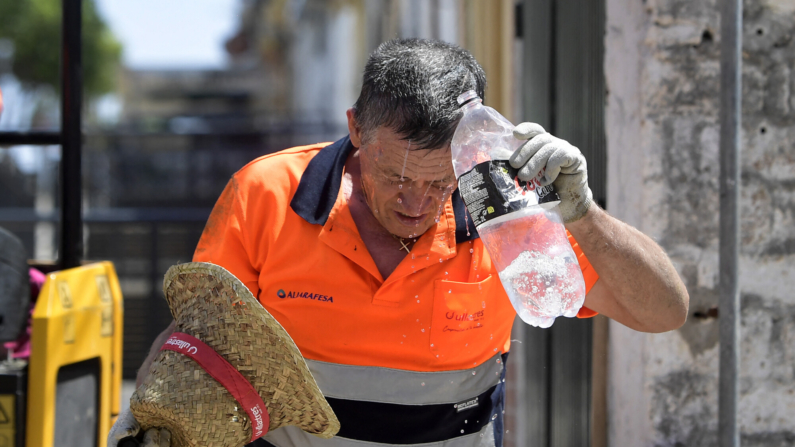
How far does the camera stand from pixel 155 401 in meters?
1.38

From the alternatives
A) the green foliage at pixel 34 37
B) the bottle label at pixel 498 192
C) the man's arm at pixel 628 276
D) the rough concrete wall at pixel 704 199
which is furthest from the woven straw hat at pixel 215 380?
the green foliage at pixel 34 37

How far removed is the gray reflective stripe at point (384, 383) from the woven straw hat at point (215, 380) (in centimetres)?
25

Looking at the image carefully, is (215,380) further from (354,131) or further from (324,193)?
(354,131)

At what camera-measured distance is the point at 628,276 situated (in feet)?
5.67

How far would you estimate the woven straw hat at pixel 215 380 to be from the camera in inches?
55.1

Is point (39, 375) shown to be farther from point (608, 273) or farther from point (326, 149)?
point (608, 273)

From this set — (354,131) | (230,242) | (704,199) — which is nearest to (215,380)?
(230,242)

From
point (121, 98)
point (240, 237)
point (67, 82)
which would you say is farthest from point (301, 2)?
point (121, 98)

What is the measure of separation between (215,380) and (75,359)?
1652 millimetres

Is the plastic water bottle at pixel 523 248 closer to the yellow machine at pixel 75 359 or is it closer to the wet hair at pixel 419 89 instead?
the wet hair at pixel 419 89

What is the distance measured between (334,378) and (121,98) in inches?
1706

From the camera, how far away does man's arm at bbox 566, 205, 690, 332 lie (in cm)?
164

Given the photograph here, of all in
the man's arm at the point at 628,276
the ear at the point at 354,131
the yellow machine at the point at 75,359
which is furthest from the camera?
the yellow machine at the point at 75,359

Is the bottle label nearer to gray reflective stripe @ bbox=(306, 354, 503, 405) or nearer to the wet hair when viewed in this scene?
the wet hair
